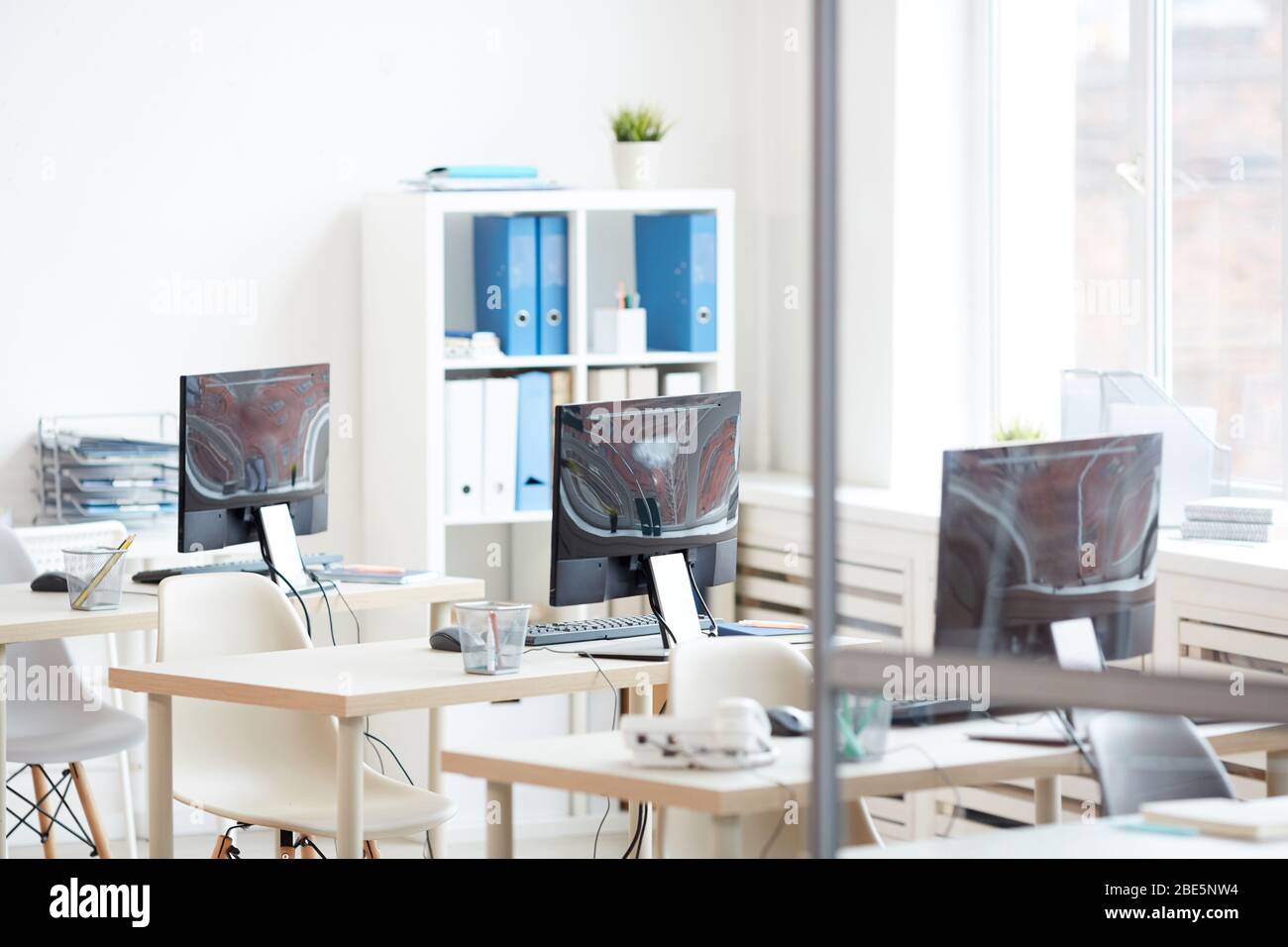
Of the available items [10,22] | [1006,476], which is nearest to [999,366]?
[1006,476]

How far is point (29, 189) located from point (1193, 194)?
282 cm

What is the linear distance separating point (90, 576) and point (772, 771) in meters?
1.77

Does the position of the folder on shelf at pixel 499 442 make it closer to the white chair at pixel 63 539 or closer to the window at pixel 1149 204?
the white chair at pixel 63 539

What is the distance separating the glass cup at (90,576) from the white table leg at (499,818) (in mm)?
1329

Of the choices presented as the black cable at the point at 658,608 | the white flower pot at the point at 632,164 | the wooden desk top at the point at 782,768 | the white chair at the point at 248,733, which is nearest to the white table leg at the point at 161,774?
the white chair at the point at 248,733

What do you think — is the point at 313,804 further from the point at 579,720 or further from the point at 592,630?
the point at 579,720

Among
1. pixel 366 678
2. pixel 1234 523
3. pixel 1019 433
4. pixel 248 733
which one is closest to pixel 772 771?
pixel 366 678

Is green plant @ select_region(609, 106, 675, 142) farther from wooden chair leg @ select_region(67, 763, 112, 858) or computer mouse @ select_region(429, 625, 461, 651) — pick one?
wooden chair leg @ select_region(67, 763, 112, 858)

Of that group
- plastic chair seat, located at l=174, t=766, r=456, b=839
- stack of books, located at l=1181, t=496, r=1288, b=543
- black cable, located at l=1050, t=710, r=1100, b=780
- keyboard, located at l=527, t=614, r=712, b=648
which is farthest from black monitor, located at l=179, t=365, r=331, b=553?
black cable, located at l=1050, t=710, r=1100, b=780

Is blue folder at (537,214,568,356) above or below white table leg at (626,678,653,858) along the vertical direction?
above

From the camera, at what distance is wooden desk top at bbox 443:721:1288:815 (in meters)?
2.09

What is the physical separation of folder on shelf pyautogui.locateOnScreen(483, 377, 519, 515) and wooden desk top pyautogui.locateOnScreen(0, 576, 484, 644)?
69 centimetres

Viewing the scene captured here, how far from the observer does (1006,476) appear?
104 inches

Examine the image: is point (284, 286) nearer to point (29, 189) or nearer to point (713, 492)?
point (29, 189)
